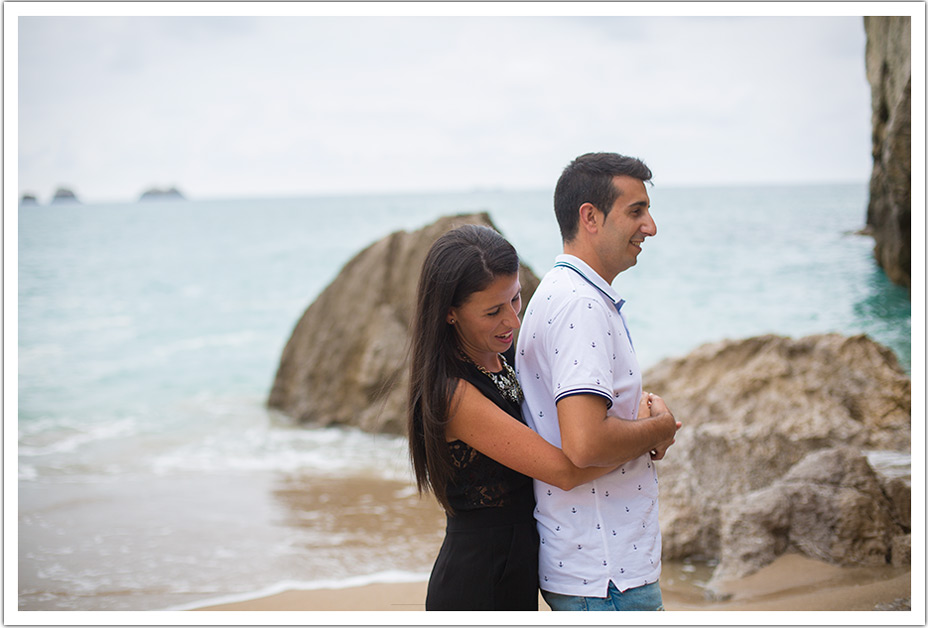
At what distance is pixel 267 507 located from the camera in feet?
23.0

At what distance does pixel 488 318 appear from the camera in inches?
89.4

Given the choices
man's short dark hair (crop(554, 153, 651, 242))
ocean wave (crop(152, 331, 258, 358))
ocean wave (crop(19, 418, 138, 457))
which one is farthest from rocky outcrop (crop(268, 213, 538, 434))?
ocean wave (crop(152, 331, 258, 358))

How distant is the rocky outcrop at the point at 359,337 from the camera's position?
9.11 meters

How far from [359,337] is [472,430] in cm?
729

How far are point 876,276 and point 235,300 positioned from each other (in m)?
18.6

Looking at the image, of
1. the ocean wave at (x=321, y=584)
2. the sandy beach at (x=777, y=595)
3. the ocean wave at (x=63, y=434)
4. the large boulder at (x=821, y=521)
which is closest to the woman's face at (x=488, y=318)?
the sandy beach at (x=777, y=595)

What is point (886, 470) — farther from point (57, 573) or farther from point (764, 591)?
point (57, 573)

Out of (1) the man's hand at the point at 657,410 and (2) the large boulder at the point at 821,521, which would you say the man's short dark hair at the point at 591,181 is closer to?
(1) the man's hand at the point at 657,410

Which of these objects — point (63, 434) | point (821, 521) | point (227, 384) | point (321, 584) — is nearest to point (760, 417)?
point (821, 521)

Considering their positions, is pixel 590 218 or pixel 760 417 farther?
pixel 760 417

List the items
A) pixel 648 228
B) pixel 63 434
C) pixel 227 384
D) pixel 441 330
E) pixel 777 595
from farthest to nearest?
pixel 227 384 → pixel 63 434 → pixel 777 595 → pixel 648 228 → pixel 441 330

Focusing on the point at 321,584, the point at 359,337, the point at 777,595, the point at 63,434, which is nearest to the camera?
the point at 777,595

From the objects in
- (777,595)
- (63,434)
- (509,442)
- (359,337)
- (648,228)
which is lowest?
(63,434)

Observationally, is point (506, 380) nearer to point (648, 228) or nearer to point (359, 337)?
point (648, 228)
